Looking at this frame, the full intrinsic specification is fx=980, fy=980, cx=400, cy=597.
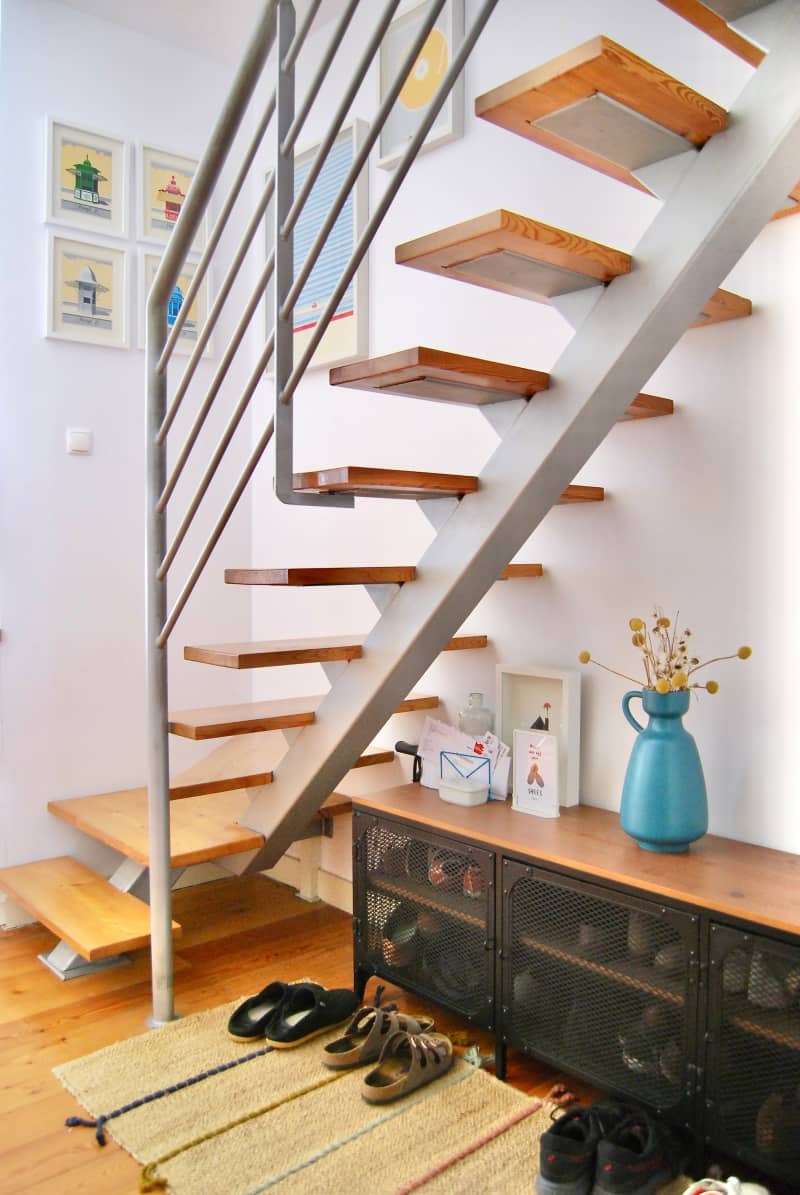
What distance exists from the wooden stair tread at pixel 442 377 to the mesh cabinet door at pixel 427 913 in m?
0.95

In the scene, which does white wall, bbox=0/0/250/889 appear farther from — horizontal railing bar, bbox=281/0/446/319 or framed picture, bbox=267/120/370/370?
horizontal railing bar, bbox=281/0/446/319

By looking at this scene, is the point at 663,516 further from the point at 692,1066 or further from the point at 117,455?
the point at 117,455

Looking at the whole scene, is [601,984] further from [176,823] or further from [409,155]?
[409,155]

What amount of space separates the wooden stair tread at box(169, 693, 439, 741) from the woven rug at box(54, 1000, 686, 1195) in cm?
70

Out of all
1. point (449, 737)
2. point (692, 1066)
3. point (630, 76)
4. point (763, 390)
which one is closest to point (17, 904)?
point (449, 737)

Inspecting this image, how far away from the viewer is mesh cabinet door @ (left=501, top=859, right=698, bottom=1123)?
68.5 inches

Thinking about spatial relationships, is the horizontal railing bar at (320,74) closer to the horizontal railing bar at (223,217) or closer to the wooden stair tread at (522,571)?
the horizontal railing bar at (223,217)

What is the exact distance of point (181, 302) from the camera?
132 inches

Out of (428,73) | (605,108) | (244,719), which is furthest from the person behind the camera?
(428,73)

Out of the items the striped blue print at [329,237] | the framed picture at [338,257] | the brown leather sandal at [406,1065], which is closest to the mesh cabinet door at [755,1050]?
the brown leather sandal at [406,1065]

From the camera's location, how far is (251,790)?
2.70 m

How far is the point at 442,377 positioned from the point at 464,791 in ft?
3.38

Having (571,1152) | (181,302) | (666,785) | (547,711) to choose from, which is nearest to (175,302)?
(181,302)

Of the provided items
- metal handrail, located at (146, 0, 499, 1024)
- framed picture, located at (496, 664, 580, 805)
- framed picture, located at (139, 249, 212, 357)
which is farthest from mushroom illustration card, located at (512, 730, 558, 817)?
framed picture, located at (139, 249, 212, 357)
